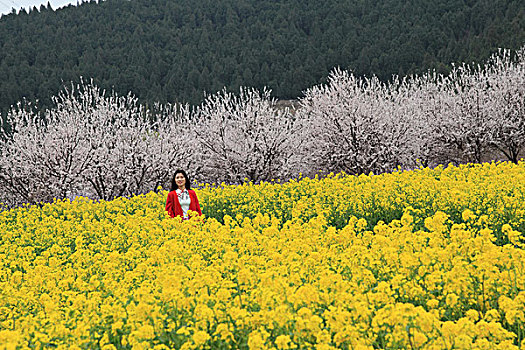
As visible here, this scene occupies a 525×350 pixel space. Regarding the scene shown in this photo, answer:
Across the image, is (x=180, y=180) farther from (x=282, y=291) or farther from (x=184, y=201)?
(x=282, y=291)

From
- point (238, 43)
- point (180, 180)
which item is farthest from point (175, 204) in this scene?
point (238, 43)

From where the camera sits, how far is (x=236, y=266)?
5.82m

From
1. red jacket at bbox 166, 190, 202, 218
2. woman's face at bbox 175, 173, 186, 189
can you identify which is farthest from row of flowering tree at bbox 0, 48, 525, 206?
woman's face at bbox 175, 173, 186, 189

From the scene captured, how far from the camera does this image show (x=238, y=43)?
9244 centimetres

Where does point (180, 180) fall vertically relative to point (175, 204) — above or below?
above

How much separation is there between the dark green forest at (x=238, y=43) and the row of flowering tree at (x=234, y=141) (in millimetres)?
32414

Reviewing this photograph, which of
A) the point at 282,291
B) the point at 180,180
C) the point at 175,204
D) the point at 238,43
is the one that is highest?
the point at 238,43

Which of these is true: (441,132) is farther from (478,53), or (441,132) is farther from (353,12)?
(353,12)

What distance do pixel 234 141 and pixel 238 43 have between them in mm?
69346

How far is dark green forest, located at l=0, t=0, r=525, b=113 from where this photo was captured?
237 feet

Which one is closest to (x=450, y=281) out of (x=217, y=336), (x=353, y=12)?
(x=217, y=336)

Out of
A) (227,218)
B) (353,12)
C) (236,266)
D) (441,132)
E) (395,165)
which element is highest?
(353,12)

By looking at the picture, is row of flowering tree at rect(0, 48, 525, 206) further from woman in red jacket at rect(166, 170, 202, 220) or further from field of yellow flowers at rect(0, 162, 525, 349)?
field of yellow flowers at rect(0, 162, 525, 349)

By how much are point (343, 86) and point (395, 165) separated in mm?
5251
